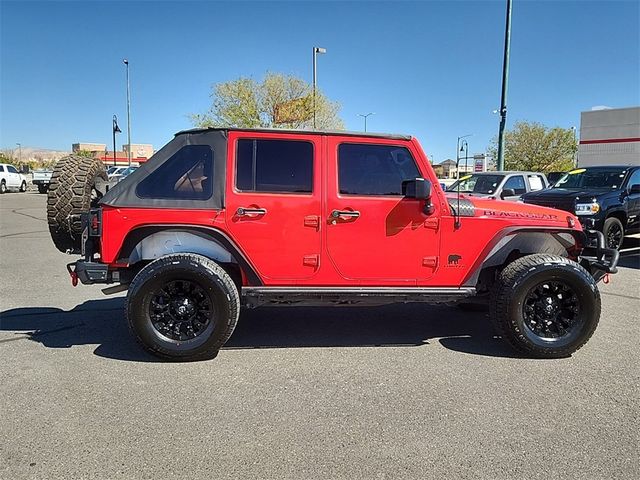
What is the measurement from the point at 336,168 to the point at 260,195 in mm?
706

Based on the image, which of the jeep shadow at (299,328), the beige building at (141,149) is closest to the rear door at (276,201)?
the jeep shadow at (299,328)

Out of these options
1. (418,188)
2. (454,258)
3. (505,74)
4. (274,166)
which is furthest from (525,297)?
(505,74)

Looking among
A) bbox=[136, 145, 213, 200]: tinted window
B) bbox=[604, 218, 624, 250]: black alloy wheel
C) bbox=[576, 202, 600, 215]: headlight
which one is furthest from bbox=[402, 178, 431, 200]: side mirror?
bbox=[604, 218, 624, 250]: black alloy wheel

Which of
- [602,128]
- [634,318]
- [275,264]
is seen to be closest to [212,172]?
[275,264]

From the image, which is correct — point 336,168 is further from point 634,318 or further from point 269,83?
point 269,83

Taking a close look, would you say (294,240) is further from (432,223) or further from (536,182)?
(536,182)

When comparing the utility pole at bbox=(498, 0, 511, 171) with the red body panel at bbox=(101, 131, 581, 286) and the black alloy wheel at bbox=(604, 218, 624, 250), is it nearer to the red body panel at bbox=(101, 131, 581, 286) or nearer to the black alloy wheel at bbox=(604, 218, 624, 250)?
the black alloy wheel at bbox=(604, 218, 624, 250)

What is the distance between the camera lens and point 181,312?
4.09 metres

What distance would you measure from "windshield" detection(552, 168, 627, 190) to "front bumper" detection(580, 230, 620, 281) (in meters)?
5.64

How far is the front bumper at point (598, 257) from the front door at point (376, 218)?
157cm

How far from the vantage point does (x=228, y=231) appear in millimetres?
4082

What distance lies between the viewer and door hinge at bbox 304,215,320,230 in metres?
4.12

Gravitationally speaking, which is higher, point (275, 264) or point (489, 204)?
point (489, 204)

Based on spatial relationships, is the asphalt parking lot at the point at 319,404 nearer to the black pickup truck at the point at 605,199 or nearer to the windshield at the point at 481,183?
A: the black pickup truck at the point at 605,199
